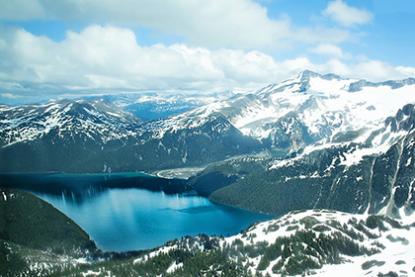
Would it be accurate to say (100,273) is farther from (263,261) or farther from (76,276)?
(263,261)

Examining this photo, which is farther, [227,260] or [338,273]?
A: [227,260]

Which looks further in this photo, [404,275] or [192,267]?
[192,267]

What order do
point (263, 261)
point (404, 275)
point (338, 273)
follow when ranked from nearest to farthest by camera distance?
1. point (404, 275)
2. point (338, 273)
3. point (263, 261)

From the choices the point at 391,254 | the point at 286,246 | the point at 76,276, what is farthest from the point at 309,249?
the point at 76,276

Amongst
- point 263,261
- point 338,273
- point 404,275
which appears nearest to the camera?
point 404,275

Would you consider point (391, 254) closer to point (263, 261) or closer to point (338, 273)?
point (338, 273)

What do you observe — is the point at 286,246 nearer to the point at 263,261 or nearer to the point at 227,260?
the point at 263,261

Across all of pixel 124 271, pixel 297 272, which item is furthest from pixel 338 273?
pixel 124 271
